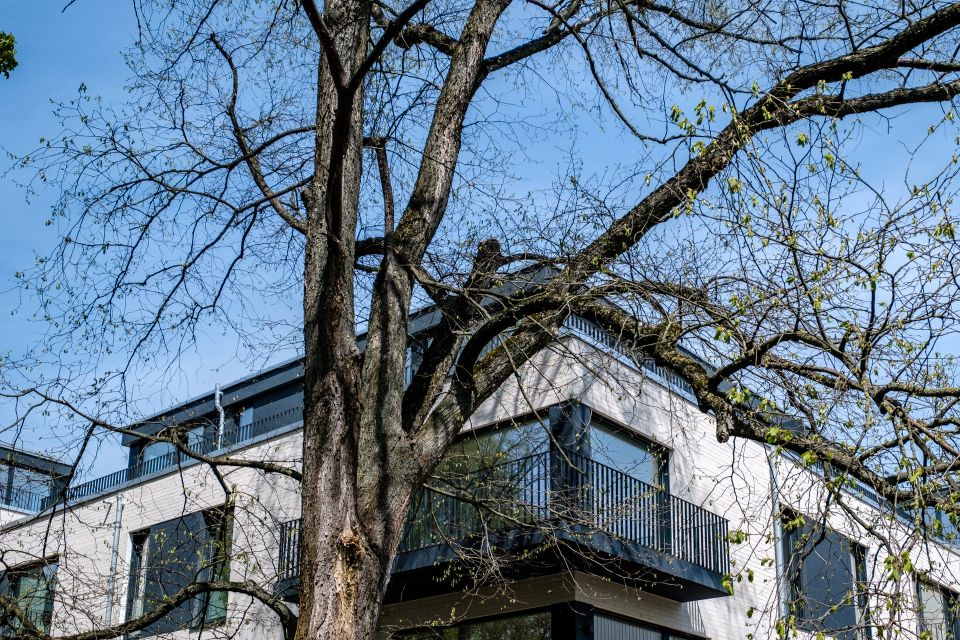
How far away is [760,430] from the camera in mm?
7359

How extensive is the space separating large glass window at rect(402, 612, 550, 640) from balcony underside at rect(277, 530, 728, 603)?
0.52 metres

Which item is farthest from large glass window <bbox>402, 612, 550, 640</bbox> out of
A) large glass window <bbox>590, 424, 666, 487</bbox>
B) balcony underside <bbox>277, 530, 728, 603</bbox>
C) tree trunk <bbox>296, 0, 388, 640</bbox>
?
tree trunk <bbox>296, 0, 388, 640</bbox>

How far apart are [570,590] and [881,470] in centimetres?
692

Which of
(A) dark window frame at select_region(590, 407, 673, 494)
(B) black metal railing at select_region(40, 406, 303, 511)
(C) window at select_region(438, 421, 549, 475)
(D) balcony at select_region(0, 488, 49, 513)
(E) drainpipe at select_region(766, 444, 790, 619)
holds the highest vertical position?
(D) balcony at select_region(0, 488, 49, 513)

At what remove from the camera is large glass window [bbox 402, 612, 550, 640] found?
13734mm

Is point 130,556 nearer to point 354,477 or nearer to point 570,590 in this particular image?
point 570,590

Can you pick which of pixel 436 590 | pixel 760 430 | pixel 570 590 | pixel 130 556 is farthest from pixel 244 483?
pixel 760 430

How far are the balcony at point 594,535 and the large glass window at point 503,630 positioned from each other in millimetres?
A: 611

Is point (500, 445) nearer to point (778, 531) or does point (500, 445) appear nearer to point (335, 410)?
point (778, 531)

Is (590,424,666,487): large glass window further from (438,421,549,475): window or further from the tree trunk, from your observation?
the tree trunk

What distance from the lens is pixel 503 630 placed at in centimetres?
1405

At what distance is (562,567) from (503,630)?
4.36 ft

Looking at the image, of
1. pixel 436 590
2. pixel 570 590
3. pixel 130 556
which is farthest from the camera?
pixel 130 556

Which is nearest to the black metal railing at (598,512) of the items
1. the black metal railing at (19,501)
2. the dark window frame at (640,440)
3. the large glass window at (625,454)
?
the large glass window at (625,454)
